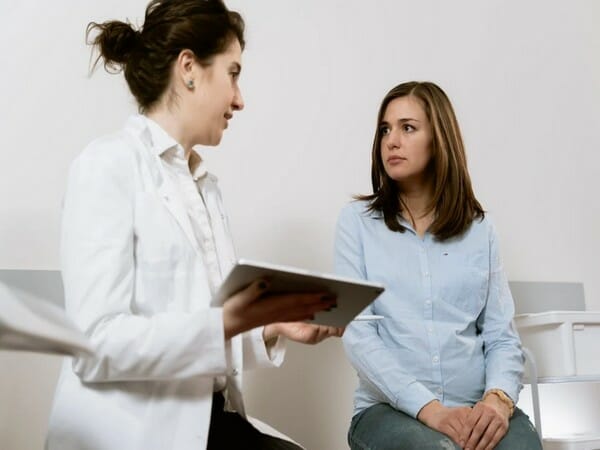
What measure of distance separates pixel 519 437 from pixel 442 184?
2.00 ft

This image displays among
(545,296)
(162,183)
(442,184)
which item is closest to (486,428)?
(442,184)

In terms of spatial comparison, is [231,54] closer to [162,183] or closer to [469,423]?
[162,183]

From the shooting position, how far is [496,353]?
1.71 meters

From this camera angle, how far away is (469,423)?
1.50 metres

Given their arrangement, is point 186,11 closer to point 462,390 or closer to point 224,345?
point 224,345

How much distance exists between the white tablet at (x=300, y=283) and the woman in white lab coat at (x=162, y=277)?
19 millimetres

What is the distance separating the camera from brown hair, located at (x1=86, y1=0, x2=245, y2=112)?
135cm

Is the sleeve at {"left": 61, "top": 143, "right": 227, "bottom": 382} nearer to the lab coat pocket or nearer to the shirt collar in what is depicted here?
the lab coat pocket

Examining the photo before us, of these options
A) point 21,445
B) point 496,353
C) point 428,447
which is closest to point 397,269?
point 496,353

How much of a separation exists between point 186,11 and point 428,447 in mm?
911

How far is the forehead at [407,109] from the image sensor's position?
184 cm

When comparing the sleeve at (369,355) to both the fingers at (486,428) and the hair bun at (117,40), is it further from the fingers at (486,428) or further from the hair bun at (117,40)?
the hair bun at (117,40)

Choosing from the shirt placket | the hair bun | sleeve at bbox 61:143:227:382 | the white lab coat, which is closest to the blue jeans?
the shirt placket

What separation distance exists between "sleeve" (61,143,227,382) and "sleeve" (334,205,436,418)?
590 millimetres
